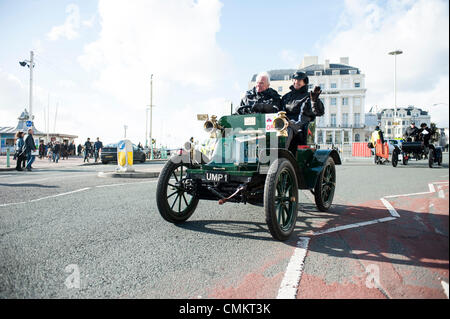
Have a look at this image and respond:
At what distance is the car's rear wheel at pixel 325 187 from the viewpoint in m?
4.52

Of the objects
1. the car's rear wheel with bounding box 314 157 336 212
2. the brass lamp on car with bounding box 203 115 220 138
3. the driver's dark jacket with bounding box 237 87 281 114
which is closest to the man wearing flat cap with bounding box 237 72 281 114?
the driver's dark jacket with bounding box 237 87 281 114

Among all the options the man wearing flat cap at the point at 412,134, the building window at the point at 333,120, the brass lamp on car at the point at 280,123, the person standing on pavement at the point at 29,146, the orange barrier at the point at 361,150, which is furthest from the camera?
the building window at the point at 333,120

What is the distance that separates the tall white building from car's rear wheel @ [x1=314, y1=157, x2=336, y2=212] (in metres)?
68.9

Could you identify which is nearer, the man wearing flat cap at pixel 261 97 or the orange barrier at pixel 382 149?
the man wearing flat cap at pixel 261 97

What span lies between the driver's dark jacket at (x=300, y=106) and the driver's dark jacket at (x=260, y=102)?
6.7 inches

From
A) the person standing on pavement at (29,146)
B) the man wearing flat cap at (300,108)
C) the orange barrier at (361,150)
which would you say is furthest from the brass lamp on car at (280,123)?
the orange barrier at (361,150)

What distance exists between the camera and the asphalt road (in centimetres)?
139

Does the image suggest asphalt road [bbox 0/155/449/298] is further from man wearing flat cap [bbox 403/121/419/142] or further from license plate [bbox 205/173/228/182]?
man wearing flat cap [bbox 403/121/419/142]

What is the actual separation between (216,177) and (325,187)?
91.6 inches

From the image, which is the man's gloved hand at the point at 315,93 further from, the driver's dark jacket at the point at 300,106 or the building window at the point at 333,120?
the building window at the point at 333,120

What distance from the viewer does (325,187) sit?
15.9 ft

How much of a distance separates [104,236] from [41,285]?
1169 millimetres
